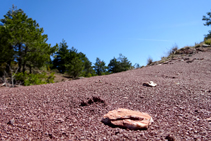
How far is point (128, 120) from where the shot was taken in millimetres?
1729

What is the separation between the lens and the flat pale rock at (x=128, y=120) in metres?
1.66

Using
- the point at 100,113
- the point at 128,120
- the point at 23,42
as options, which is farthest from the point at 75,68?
the point at 128,120

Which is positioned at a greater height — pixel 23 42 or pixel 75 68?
pixel 23 42

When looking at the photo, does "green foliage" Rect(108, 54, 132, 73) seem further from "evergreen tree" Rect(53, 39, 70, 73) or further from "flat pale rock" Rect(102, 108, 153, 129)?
"flat pale rock" Rect(102, 108, 153, 129)

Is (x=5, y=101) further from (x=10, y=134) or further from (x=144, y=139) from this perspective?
(x=144, y=139)

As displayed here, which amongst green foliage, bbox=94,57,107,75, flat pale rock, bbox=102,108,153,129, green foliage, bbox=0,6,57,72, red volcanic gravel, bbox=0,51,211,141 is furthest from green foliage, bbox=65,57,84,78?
flat pale rock, bbox=102,108,153,129

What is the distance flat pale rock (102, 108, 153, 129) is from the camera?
1.66 m

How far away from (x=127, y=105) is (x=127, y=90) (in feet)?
2.33

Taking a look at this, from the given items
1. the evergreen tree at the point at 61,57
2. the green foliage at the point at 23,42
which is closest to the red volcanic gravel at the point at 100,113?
the green foliage at the point at 23,42

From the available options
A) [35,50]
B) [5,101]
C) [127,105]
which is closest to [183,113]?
[127,105]

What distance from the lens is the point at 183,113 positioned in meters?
2.04

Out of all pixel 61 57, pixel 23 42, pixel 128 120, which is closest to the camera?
pixel 128 120

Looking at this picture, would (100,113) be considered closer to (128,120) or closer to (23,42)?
(128,120)

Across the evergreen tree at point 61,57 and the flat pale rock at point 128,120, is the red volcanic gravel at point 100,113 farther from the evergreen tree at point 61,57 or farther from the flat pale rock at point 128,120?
the evergreen tree at point 61,57
